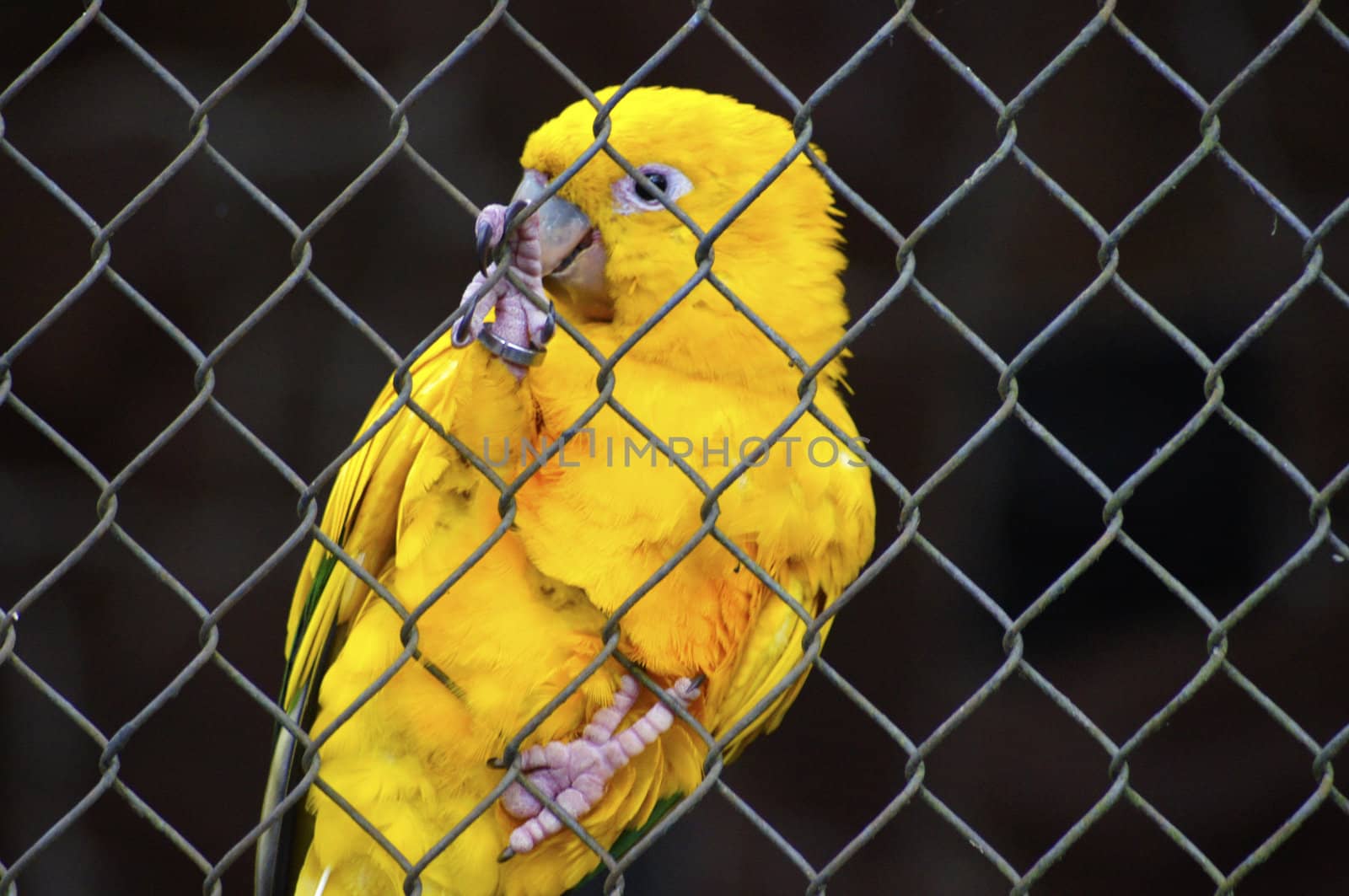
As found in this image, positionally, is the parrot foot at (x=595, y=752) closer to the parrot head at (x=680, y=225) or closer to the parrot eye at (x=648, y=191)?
the parrot head at (x=680, y=225)

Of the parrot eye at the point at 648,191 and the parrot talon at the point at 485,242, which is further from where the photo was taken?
the parrot eye at the point at 648,191

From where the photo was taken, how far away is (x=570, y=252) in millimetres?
1893

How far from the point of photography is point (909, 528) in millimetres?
1272

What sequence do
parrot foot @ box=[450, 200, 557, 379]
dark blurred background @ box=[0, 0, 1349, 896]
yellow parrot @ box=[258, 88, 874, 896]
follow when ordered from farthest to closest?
dark blurred background @ box=[0, 0, 1349, 896] < yellow parrot @ box=[258, 88, 874, 896] < parrot foot @ box=[450, 200, 557, 379]

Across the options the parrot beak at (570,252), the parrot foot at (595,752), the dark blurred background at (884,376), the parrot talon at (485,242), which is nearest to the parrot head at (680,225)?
the parrot beak at (570,252)

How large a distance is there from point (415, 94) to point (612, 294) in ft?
2.39

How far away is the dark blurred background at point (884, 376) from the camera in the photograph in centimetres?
309

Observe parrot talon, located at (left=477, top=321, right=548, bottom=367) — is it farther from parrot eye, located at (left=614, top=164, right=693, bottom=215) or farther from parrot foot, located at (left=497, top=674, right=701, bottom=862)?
parrot foot, located at (left=497, top=674, right=701, bottom=862)

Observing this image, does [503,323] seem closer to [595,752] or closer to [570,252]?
[570,252]

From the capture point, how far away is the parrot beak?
6.14ft

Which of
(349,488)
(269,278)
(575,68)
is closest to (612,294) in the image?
(349,488)

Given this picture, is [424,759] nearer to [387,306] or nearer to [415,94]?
[415,94]

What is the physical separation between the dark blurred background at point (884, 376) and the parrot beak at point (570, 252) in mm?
1238

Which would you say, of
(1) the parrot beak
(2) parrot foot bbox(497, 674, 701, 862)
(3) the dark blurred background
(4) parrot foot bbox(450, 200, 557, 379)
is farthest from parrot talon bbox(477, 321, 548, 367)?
(3) the dark blurred background
